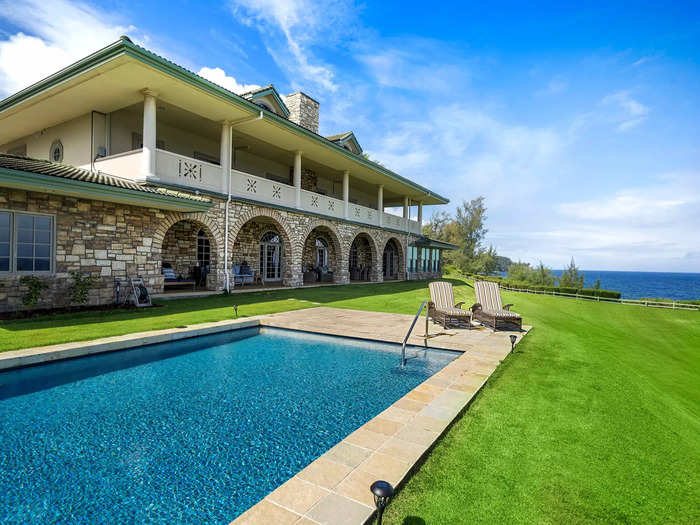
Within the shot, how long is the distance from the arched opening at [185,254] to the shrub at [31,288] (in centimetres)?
468

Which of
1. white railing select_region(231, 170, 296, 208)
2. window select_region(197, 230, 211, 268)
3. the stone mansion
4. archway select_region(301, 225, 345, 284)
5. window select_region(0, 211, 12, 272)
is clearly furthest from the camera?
archway select_region(301, 225, 345, 284)

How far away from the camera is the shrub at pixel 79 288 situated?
8.38 meters

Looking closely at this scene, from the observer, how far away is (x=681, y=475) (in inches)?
103

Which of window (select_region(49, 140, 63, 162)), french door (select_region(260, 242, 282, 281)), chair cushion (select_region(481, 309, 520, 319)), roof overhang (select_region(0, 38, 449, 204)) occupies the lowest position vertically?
chair cushion (select_region(481, 309, 520, 319))

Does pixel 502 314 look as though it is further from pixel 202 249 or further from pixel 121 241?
pixel 202 249

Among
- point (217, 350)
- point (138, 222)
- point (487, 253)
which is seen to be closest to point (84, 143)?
point (138, 222)

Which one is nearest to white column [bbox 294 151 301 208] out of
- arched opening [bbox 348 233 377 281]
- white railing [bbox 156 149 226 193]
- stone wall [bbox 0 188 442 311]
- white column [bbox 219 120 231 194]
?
stone wall [bbox 0 188 442 311]

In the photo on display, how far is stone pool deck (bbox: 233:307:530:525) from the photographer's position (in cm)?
200

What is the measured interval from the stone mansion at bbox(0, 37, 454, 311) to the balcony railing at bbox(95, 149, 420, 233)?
4 cm

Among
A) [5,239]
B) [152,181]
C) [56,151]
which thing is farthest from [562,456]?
[56,151]

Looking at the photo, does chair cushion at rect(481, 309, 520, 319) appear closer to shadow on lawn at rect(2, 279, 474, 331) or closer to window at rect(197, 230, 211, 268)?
shadow on lawn at rect(2, 279, 474, 331)

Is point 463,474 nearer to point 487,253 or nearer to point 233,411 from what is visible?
point 233,411

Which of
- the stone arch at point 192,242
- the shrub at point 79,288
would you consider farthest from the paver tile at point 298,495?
the stone arch at point 192,242

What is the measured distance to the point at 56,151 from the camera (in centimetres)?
1308
